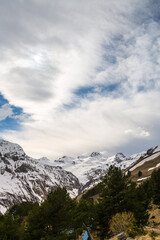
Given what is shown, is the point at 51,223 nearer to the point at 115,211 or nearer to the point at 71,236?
the point at 71,236

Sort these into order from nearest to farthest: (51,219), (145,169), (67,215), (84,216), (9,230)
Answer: (9,230) < (51,219) < (67,215) < (84,216) < (145,169)

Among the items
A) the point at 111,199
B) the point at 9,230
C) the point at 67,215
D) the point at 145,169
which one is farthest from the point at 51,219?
the point at 145,169

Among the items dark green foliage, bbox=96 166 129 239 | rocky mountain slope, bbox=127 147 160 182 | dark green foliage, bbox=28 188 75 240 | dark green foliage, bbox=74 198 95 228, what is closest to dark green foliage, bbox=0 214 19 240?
dark green foliage, bbox=28 188 75 240

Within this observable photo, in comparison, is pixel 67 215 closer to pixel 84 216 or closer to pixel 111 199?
pixel 111 199

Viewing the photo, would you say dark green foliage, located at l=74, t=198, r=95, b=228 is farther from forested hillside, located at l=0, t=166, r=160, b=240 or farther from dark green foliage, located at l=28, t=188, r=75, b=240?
dark green foliage, located at l=28, t=188, r=75, b=240

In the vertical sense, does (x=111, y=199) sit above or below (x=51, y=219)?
above

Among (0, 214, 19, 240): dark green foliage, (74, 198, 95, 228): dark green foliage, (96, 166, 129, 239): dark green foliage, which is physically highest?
(96, 166, 129, 239): dark green foliage

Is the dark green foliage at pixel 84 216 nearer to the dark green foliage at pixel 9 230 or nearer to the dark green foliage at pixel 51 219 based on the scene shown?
the dark green foliage at pixel 51 219

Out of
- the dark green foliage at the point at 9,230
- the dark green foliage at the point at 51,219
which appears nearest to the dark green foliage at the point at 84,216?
the dark green foliage at the point at 51,219

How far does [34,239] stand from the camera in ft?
73.9

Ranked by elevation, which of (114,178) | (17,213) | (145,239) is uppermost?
(114,178)

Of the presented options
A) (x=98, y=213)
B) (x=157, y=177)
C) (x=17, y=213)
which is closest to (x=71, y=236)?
(x=98, y=213)

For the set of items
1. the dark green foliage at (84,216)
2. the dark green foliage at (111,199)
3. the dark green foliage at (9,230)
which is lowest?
the dark green foliage at (84,216)

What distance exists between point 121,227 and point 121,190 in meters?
5.76
